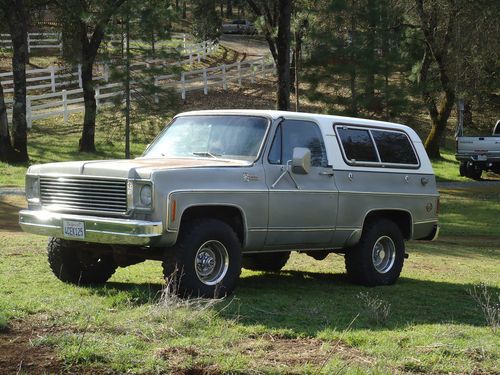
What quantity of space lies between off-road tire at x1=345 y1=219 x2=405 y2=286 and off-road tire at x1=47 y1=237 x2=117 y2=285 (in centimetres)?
290

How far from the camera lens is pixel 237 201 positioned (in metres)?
8.41

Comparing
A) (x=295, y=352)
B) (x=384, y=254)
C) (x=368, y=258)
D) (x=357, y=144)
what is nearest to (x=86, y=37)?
(x=357, y=144)

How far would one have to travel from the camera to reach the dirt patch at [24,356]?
5.48 meters

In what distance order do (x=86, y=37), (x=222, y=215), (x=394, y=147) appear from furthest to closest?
1. (x=86, y=37)
2. (x=394, y=147)
3. (x=222, y=215)

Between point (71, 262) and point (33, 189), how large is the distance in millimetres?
881

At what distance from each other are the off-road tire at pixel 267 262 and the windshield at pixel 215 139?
7.03 ft

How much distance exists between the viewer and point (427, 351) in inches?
256

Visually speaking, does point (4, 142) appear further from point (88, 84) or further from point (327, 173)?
point (327, 173)

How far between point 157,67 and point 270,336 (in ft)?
66.9

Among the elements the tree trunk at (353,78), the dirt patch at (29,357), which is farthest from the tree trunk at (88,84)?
the dirt patch at (29,357)

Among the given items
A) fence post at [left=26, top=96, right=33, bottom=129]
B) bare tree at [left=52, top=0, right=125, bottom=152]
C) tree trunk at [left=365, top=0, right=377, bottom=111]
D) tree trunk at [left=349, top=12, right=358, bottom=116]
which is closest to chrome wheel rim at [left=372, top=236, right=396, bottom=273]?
bare tree at [left=52, top=0, right=125, bottom=152]

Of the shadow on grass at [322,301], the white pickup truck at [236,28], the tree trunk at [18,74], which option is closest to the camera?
the shadow on grass at [322,301]

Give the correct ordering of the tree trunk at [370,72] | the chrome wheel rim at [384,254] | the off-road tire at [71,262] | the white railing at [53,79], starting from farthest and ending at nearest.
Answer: the white railing at [53,79] → the tree trunk at [370,72] → the chrome wheel rim at [384,254] → the off-road tire at [71,262]

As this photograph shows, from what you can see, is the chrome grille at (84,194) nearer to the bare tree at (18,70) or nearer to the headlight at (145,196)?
the headlight at (145,196)
